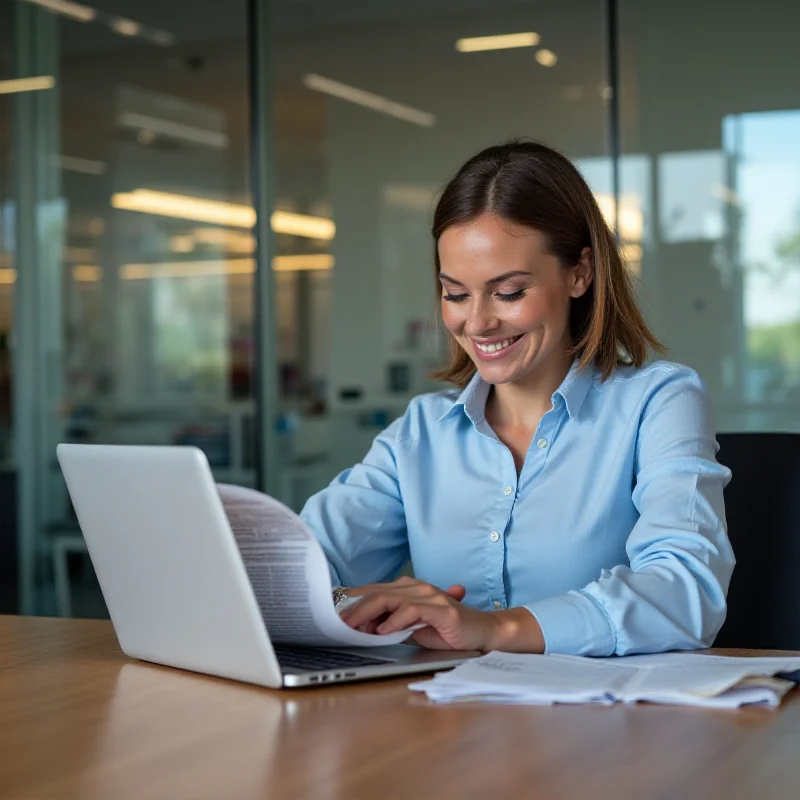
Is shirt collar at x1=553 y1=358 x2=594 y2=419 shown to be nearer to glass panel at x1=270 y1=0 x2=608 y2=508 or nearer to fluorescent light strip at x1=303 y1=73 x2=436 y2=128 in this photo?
glass panel at x1=270 y1=0 x2=608 y2=508

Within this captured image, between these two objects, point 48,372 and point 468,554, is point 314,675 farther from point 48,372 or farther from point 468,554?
point 48,372

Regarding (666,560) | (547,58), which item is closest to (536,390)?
(666,560)

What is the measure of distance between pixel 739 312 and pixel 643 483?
98.0 inches

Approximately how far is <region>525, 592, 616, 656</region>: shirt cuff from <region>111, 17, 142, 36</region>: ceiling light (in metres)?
3.95

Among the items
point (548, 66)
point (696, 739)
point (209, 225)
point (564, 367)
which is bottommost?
point (696, 739)

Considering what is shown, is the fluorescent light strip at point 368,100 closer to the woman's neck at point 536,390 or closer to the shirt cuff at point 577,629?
the woman's neck at point 536,390

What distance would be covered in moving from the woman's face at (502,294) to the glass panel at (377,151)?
2.44 meters

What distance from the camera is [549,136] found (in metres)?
4.29

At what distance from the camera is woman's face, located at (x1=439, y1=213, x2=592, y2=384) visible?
6.22 ft

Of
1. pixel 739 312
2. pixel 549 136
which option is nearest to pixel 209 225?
pixel 549 136

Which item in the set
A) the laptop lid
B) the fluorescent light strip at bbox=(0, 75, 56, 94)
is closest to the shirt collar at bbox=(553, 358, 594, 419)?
the laptop lid

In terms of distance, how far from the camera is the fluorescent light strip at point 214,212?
459 centimetres

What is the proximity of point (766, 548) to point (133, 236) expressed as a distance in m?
3.39

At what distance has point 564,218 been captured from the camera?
6.48ft
